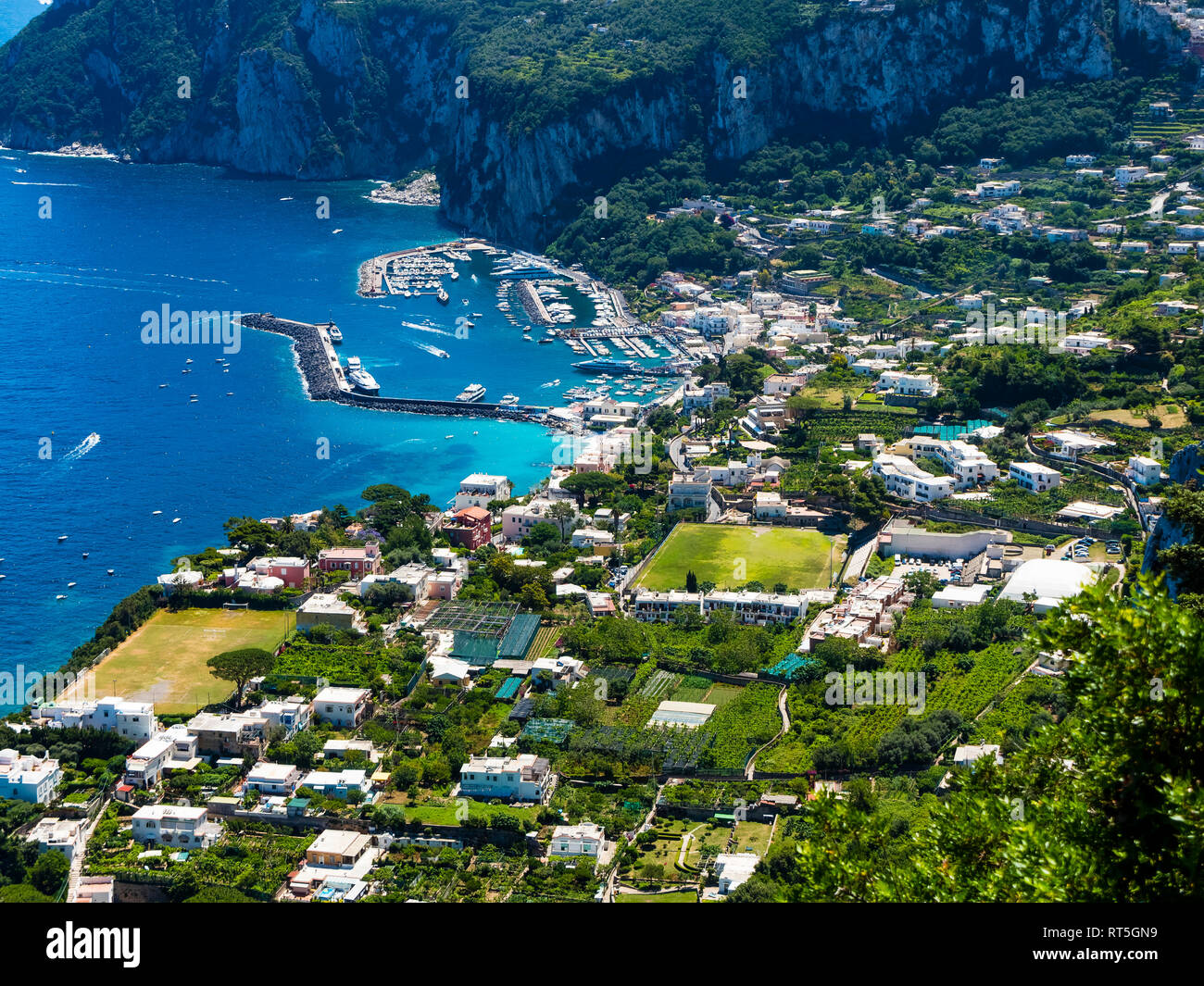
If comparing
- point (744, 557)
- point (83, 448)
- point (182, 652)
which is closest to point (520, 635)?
point (744, 557)

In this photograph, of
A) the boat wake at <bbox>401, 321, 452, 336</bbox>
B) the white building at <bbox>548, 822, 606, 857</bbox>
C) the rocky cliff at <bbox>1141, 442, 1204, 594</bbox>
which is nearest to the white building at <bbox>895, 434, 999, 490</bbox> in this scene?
the rocky cliff at <bbox>1141, 442, 1204, 594</bbox>

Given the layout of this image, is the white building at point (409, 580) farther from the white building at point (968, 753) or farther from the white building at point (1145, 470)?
the white building at point (1145, 470)

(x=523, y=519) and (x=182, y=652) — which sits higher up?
(x=523, y=519)

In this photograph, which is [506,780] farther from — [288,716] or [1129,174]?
[1129,174]

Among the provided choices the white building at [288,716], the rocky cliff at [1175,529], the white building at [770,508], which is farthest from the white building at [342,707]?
the rocky cliff at [1175,529]

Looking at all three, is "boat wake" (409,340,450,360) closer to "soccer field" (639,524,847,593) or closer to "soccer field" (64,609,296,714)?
"soccer field" (639,524,847,593)
